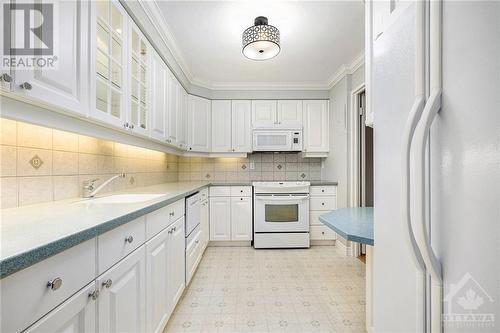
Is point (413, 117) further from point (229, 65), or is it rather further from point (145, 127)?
point (229, 65)

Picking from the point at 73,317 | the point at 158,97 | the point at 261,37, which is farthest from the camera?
the point at 158,97

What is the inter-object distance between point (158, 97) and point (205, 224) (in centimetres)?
165

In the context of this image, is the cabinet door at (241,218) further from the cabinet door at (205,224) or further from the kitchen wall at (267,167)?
the kitchen wall at (267,167)

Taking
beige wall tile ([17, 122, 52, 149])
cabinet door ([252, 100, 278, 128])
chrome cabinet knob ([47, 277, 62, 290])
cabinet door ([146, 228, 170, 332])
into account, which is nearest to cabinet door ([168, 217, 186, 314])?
cabinet door ([146, 228, 170, 332])

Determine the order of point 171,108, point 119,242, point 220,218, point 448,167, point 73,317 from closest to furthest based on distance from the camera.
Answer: point 448,167 → point 73,317 → point 119,242 → point 171,108 → point 220,218

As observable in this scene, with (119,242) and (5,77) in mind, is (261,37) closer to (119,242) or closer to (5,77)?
(5,77)

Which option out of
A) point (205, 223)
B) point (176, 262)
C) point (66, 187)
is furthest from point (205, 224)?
point (66, 187)

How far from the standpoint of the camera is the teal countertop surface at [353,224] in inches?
44.3

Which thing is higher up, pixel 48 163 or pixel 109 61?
pixel 109 61

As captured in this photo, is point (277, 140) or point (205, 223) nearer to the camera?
point (205, 223)

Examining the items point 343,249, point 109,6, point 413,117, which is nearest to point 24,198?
point 109,6

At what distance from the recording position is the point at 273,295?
2.06 metres

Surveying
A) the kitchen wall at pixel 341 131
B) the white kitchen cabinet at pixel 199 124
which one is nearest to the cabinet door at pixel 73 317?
the white kitchen cabinet at pixel 199 124

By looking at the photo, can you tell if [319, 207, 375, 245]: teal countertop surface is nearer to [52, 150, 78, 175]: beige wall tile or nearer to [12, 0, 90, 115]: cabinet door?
[12, 0, 90, 115]: cabinet door
